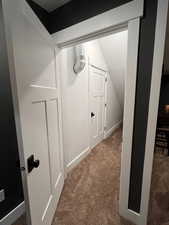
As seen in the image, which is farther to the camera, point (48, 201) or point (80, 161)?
point (80, 161)

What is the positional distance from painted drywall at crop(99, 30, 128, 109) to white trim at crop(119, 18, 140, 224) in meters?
1.24

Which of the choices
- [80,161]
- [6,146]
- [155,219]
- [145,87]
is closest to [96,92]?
[80,161]

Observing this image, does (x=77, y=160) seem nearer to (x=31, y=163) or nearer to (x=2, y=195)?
(x=2, y=195)

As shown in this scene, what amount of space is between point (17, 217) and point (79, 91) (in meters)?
1.86

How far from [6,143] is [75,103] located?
1179mm

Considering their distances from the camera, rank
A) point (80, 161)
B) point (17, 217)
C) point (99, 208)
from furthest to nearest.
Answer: point (80, 161)
point (99, 208)
point (17, 217)

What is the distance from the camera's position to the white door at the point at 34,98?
668 millimetres

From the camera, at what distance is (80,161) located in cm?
232

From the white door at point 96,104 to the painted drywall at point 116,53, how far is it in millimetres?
356

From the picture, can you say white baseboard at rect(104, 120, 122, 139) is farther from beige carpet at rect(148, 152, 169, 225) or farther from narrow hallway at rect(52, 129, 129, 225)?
beige carpet at rect(148, 152, 169, 225)

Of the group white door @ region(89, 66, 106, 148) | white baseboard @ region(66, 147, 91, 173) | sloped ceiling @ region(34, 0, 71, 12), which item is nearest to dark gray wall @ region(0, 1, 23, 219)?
sloped ceiling @ region(34, 0, 71, 12)

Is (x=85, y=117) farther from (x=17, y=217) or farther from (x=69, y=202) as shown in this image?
(x=17, y=217)

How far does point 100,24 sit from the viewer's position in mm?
1068

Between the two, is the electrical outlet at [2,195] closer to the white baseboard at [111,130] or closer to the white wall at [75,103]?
the white wall at [75,103]
